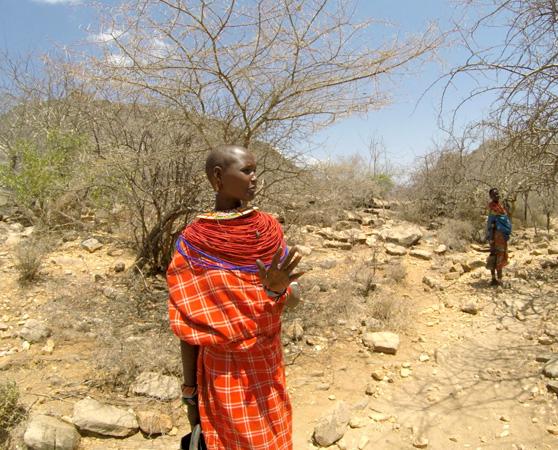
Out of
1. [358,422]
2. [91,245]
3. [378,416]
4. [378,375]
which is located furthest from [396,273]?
[91,245]

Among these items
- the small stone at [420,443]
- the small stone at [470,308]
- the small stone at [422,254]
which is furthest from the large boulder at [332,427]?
the small stone at [422,254]

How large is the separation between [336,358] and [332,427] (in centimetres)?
113

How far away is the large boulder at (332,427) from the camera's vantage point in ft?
8.98

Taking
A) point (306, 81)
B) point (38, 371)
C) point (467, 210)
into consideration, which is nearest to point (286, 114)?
point (306, 81)

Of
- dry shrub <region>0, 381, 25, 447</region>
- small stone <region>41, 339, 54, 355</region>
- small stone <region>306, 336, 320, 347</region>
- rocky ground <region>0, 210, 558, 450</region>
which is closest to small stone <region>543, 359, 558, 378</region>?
rocky ground <region>0, 210, 558, 450</region>

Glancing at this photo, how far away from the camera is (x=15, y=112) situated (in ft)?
33.0

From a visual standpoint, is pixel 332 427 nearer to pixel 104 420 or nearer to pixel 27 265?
pixel 104 420

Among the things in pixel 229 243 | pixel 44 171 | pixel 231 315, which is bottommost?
pixel 231 315

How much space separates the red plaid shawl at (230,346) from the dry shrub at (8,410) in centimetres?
175

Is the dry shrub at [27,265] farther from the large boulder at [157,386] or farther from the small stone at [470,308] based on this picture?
the small stone at [470,308]

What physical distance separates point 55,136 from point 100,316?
452 centimetres

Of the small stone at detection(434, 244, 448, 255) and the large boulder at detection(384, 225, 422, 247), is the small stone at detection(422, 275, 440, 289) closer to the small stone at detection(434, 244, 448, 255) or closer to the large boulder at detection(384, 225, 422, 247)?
the small stone at detection(434, 244, 448, 255)

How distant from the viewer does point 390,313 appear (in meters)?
4.70

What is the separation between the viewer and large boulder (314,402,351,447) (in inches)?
108
